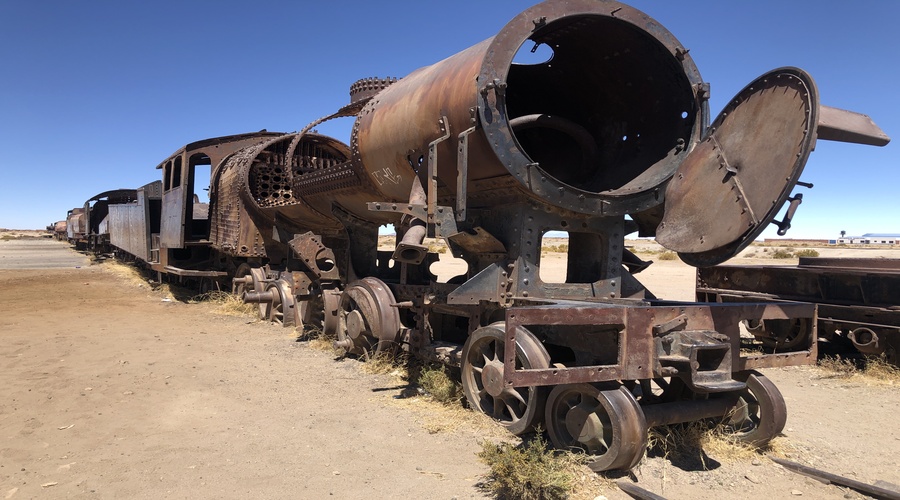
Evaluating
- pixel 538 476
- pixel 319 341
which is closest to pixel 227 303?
pixel 319 341

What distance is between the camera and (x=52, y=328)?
936 cm

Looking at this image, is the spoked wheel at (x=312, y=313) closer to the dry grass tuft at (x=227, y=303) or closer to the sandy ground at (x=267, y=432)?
the sandy ground at (x=267, y=432)

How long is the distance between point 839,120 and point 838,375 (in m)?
4.47

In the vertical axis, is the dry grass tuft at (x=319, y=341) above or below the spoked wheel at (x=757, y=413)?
below

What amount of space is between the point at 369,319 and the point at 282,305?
4.11 metres

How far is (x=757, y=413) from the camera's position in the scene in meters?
4.54

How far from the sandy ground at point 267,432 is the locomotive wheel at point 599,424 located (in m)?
0.23

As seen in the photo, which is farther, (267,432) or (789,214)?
(267,432)

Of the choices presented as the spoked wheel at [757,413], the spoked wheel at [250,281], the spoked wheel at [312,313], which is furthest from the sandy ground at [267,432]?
the spoked wheel at [250,281]

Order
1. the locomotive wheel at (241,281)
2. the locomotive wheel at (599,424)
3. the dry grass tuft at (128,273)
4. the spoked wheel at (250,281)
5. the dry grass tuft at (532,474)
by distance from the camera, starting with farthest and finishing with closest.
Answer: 1. the dry grass tuft at (128,273)
2. the locomotive wheel at (241,281)
3. the spoked wheel at (250,281)
4. the locomotive wheel at (599,424)
5. the dry grass tuft at (532,474)

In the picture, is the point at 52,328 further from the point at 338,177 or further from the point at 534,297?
the point at 534,297

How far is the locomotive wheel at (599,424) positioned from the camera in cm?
353

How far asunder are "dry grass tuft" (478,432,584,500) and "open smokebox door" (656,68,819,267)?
5.80 feet

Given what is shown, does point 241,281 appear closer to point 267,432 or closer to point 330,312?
point 330,312
